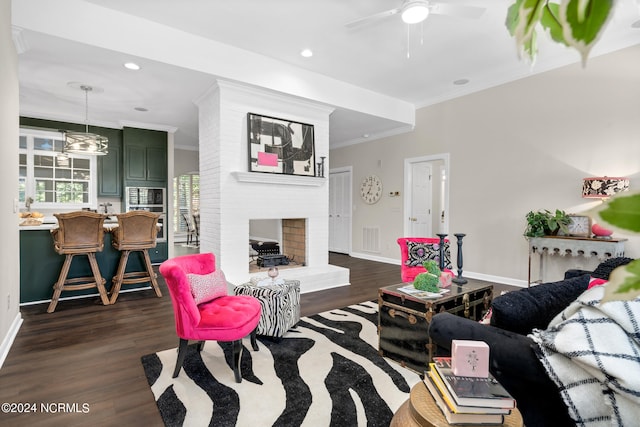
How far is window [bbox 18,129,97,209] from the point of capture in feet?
18.9

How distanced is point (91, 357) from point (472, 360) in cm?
277

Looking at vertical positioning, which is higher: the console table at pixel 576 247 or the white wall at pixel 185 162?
the white wall at pixel 185 162

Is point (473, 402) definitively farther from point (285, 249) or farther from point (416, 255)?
point (285, 249)

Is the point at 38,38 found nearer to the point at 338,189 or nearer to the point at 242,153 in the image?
the point at 242,153

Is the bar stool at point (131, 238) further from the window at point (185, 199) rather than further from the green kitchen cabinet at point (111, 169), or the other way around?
the window at point (185, 199)

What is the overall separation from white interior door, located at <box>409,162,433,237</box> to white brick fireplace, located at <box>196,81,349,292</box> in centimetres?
215

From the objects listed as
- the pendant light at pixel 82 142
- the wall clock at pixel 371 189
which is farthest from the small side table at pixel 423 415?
the wall clock at pixel 371 189

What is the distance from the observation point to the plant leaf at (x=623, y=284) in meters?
0.33

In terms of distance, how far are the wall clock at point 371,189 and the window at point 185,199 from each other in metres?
5.09

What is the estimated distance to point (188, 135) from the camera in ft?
23.7

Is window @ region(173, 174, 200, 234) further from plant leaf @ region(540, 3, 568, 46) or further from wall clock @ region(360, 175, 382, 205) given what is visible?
plant leaf @ region(540, 3, 568, 46)

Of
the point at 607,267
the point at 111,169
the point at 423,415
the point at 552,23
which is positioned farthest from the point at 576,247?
the point at 111,169

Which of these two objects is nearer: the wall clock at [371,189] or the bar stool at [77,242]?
the bar stool at [77,242]

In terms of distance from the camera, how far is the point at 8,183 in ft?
9.08
